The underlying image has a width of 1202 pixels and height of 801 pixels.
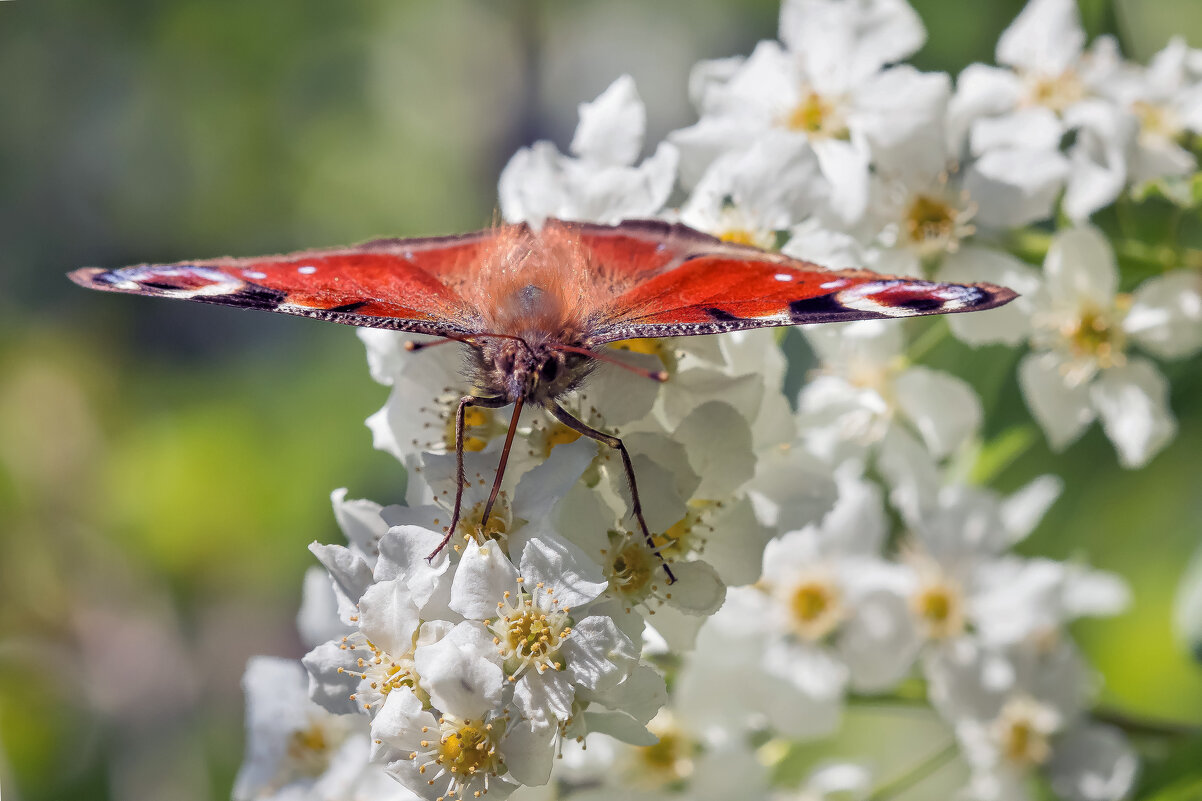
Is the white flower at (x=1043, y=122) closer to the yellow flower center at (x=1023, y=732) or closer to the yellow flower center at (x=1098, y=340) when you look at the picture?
the yellow flower center at (x=1098, y=340)

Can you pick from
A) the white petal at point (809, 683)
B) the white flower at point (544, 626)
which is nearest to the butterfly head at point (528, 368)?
the white flower at point (544, 626)

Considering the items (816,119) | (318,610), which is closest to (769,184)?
(816,119)

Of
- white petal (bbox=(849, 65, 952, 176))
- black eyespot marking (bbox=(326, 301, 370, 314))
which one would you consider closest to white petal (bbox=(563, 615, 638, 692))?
black eyespot marking (bbox=(326, 301, 370, 314))

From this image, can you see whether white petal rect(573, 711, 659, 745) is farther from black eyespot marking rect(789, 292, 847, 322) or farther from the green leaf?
the green leaf

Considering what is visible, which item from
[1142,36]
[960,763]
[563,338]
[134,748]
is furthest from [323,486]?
[1142,36]

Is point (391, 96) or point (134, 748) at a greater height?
point (391, 96)

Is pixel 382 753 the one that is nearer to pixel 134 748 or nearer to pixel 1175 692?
pixel 1175 692
